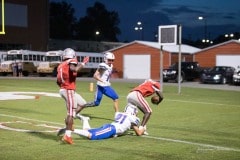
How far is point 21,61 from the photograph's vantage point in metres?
52.5

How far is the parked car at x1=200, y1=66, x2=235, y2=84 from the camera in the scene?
4125cm

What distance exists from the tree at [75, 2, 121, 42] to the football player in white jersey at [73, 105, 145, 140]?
338 feet

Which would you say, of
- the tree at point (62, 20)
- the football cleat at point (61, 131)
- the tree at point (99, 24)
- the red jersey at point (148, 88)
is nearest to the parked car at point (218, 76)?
the red jersey at point (148, 88)

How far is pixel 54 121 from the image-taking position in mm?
13609

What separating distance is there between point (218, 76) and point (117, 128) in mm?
31757

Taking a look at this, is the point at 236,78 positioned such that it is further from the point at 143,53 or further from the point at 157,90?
the point at 157,90

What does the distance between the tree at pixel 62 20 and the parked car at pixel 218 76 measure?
6854cm

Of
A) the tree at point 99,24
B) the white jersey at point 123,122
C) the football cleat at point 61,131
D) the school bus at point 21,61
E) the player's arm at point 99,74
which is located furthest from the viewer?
the tree at point 99,24

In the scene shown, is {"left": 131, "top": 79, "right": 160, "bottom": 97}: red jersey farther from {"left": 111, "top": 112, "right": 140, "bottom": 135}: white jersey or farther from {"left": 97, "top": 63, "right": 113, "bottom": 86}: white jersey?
{"left": 97, "top": 63, "right": 113, "bottom": 86}: white jersey

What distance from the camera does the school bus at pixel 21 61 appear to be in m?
52.5

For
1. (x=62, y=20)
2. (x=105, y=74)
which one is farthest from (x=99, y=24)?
(x=105, y=74)

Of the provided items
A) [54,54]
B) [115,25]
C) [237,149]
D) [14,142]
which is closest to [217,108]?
[237,149]

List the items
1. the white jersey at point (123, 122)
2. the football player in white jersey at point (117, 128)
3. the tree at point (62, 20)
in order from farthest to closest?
the tree at point (62, 20) → the white jersey at point (123, 122) → the football player in white jersey at point (117, 128)

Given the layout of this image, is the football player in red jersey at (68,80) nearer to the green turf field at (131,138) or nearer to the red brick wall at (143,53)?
the green turf field at (131,138)
